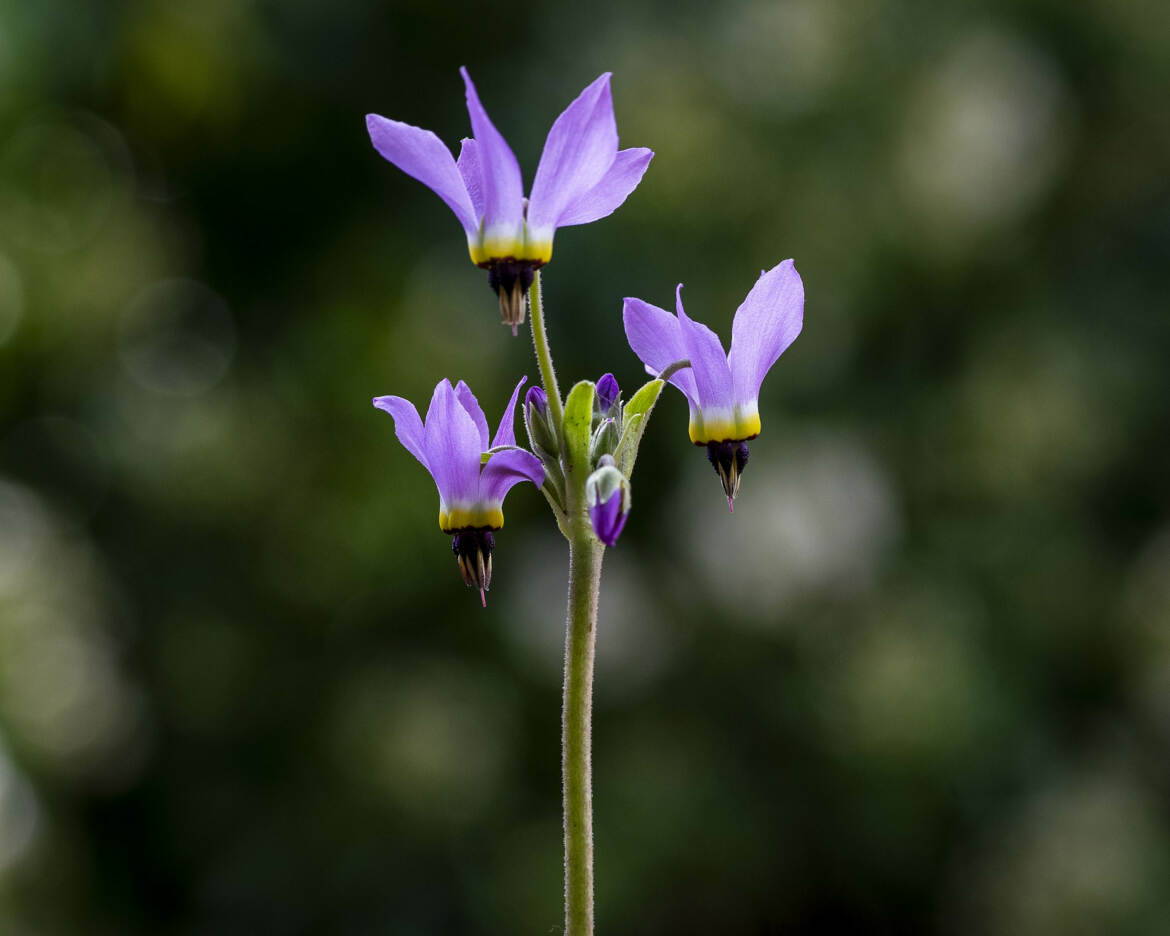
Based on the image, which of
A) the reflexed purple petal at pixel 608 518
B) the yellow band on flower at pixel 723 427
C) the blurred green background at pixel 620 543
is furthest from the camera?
the blurred green background at pixel 620 543

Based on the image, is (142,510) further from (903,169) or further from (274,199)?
(903,169)

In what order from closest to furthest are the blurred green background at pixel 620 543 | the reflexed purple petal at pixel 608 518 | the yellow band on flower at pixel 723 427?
1. the reflexed purple petal at pixel 608 518
2. the yellow band on flower at pixel 723 427
3. the blurred green background at pixel 620 543

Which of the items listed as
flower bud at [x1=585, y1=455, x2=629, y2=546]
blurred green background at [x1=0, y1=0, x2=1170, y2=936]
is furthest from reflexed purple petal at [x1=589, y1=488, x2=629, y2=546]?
blurred green background at [x1=0, y1=0, x2=1170, y2=936]

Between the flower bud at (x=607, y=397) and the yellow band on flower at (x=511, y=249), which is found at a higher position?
the yellow band on flower at (x=511, y=249)

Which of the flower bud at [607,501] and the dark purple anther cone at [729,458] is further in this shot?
the dark purple anther cone at [729,458]

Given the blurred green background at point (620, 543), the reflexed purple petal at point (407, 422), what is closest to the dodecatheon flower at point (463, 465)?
the reflexed purple petal at point (407, 422)

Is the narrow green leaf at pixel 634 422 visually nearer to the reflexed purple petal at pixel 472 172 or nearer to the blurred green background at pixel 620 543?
the reflexed purple petal at pixel 472 172

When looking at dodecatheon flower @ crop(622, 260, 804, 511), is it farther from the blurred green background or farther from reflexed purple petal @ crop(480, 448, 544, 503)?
the blurred green background

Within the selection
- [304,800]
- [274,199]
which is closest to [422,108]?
[274,199]
